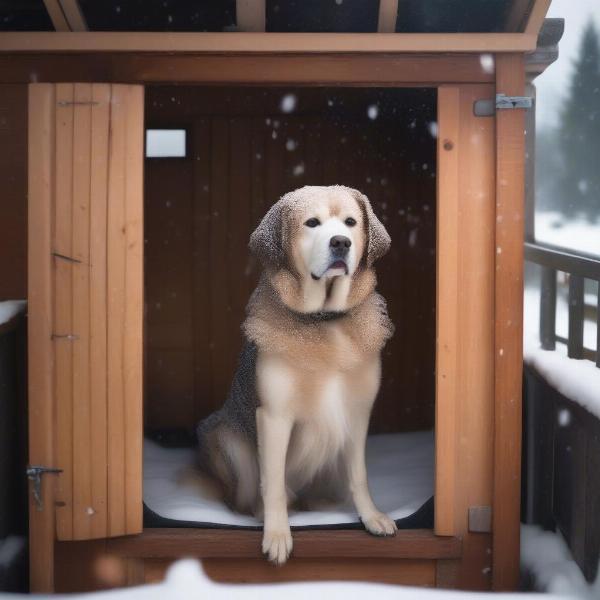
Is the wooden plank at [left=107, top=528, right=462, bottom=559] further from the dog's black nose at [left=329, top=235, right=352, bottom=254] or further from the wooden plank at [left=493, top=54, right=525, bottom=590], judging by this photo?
the dog's black nose at [left=329, top=235, right=352, bottom=254]

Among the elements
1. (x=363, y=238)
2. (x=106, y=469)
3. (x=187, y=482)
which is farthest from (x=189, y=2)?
(x=187, y=482)

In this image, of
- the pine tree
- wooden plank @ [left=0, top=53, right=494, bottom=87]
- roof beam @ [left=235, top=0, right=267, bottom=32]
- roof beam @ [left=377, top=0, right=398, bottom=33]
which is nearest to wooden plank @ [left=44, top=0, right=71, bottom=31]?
wooden plank @ [left=0, top=53, right=494, bottom=87]

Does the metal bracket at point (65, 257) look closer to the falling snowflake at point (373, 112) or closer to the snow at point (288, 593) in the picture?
the snow at point (288, 593)

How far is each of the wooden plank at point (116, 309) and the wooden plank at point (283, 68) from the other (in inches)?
5.7

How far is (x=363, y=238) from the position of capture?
3311mm

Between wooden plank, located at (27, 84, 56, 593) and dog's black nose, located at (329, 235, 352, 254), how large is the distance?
1.15 m

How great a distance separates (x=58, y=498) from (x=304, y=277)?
54.6 inches

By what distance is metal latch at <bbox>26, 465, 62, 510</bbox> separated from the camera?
3127 millimetres

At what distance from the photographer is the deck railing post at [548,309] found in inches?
183

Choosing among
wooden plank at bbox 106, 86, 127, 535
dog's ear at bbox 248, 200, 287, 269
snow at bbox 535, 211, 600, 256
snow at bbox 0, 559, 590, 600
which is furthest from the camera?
snow at bbox 535, 211, 600, 256

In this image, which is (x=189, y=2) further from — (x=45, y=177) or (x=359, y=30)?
(x=45, y=177)

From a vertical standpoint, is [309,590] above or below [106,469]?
below

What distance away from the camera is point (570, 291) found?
3.96 m

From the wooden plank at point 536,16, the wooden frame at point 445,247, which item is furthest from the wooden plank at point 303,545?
the wooden plank at point 536,16
